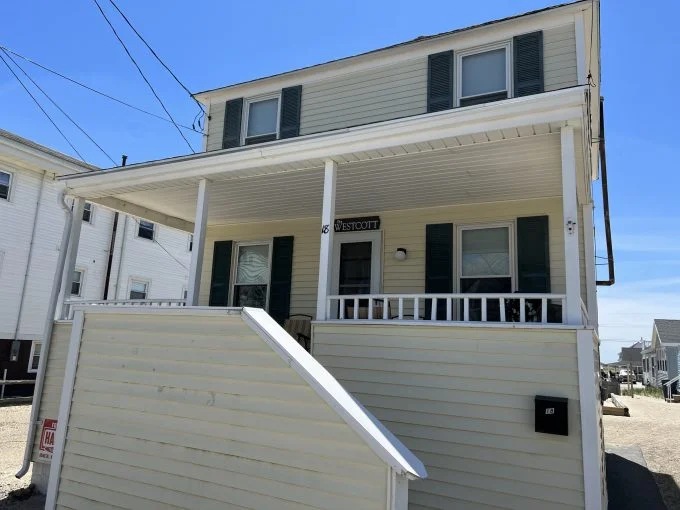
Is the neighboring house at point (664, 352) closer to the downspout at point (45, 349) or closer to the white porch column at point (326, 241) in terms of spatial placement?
the white porch column at point (326, 241)

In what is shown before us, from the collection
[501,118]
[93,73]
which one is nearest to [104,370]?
[501,118]

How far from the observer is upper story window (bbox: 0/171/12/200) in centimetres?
1371

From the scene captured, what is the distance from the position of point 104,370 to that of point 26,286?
39.7 ft

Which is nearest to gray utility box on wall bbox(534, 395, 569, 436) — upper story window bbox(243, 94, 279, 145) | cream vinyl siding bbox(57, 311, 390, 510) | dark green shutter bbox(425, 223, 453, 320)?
cream vinyl siding bbox(57, 311, 390, 510)

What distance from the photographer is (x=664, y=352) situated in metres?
36.1

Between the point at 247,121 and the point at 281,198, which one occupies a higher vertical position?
the point at 247,121

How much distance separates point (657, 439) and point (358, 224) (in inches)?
373

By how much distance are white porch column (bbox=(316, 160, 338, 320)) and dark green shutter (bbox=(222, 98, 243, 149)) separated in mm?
4407

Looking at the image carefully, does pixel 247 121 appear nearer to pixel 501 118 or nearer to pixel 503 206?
pixel 503 206

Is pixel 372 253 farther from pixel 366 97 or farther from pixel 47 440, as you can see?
pixel 47 440

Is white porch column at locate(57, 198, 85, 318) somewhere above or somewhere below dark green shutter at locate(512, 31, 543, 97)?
below

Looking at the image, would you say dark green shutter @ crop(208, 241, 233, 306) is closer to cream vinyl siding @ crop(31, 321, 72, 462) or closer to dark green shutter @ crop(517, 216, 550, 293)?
cream vinyl siding @ crop(31, 321, 72, 462)

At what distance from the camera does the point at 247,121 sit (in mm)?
9594

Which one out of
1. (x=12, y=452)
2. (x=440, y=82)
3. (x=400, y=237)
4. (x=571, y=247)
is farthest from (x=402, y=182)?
(x=12, y=452)
